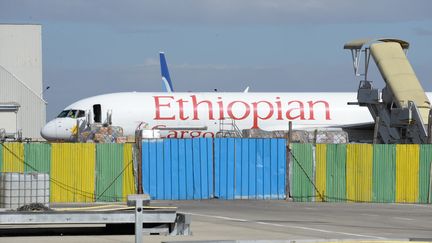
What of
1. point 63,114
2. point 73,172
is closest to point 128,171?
point 73,172

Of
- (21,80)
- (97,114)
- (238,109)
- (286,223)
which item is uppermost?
(21,80)

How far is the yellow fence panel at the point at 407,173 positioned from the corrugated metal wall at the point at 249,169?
3877 mm

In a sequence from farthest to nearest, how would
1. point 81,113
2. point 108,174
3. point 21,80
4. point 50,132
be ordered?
point 21,80, point 50,132, point 81,113, point 108,174

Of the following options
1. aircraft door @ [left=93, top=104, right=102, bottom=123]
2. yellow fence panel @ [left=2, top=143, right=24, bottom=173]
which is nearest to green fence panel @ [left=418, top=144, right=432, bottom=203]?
yellow fence panel @ [left=2, top=143, right=24, bottom=173]

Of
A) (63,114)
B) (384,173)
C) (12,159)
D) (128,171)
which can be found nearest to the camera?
(12,159)

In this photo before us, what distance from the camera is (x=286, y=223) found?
25.2 m

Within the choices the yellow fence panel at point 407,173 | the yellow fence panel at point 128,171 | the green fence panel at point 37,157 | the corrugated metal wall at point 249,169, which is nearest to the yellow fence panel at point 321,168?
the corrugated metal wall at point 249,169

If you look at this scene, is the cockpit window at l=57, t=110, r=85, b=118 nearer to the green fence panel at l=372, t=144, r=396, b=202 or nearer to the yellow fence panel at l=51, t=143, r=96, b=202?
the yellow fence panel at l=51, t=143, r=96, b=202

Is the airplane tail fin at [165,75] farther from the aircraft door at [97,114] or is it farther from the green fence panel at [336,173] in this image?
the green fence panel at [336,173]

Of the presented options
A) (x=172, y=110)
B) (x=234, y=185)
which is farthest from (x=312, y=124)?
(x=234, y=185)

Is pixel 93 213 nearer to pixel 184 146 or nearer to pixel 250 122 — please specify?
pixel 184 146

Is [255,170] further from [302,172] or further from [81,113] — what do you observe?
[81,113]

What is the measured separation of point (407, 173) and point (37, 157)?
40.5 feet

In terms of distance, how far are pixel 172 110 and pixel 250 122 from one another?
3955 mm
